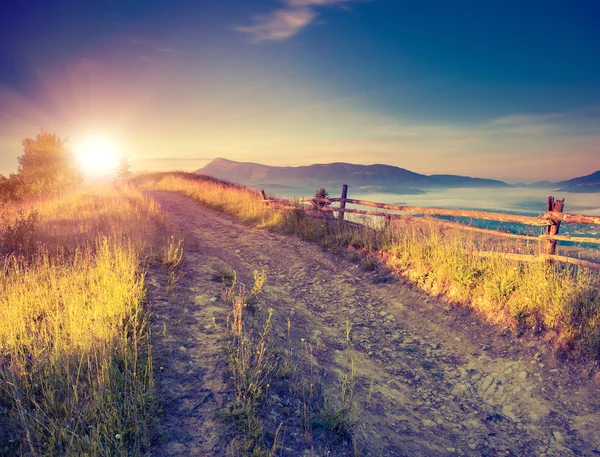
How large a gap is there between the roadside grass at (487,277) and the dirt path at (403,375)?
0.39 meters

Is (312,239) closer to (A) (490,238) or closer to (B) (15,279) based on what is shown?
(A) (490,238)

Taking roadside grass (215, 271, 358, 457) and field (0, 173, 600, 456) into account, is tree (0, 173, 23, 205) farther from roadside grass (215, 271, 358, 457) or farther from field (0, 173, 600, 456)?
roadside grass (215, 271, 358, 457)

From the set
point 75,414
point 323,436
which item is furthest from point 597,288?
point 75,414

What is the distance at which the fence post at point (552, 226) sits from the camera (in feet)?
23.9

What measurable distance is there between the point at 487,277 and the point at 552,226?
1.90 metres

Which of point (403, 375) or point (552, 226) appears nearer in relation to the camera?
point (403, 375)

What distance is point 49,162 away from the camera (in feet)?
96.8

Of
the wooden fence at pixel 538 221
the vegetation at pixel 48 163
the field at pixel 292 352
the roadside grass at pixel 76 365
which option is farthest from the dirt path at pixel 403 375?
the vegetation at pixel 48 163

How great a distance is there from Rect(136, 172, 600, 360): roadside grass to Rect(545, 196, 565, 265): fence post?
0.36 m

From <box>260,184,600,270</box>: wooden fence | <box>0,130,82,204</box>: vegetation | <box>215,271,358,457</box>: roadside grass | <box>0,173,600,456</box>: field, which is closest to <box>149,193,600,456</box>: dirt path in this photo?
<box>0,173,600,456</box>: field

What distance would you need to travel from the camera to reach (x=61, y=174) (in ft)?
98.4

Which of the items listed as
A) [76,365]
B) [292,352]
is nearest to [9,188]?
[76,365]

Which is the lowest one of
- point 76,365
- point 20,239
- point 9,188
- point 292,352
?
point 292,352

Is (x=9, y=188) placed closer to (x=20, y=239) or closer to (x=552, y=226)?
(x=20, y=239)
